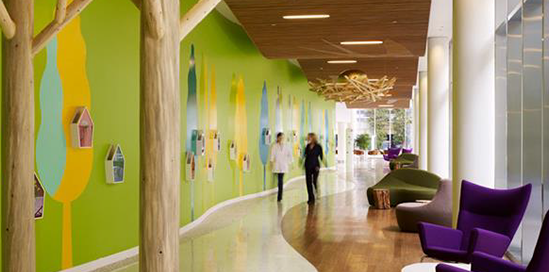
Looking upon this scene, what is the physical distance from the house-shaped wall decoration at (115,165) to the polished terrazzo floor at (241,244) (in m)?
1.03

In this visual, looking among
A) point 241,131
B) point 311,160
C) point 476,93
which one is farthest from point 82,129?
point 311,160

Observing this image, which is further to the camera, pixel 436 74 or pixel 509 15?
pixel 436 74

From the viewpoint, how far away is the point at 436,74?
1608 centimetres

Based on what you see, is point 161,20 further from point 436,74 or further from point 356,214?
point 436,74

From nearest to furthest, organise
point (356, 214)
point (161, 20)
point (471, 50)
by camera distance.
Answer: point (161, 20) < point (471, 50) < point (356, 214)

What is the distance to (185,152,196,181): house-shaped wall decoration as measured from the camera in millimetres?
10078

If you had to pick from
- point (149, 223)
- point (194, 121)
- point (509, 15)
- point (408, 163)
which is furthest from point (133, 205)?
point (408, 163)

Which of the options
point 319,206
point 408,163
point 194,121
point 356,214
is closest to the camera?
point 194,121

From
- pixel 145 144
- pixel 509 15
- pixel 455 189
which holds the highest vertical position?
pixel 509 15

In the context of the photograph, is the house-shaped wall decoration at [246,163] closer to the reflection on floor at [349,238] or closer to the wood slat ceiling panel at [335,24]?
the reflection on floor at [349,238]

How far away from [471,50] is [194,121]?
494cm

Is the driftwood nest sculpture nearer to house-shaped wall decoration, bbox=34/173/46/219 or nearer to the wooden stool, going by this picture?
the wooden stool

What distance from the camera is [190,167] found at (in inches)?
398

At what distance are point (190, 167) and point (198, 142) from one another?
74 cm
